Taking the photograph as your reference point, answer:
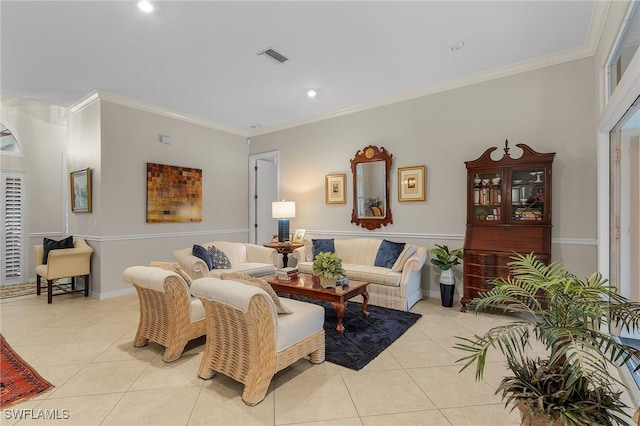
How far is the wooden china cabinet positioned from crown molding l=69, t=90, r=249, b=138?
4.58 m

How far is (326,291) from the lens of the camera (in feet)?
10.9

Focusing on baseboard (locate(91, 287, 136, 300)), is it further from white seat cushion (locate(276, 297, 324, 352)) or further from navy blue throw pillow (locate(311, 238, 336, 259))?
white seat cushion (locate(276, 297, 324, 352))

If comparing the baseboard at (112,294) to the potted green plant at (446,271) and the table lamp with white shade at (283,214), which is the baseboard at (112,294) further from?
the potted green plant at (446,271)

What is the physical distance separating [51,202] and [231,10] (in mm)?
5271

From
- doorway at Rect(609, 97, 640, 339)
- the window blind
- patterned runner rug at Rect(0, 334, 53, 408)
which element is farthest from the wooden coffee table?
the window blind

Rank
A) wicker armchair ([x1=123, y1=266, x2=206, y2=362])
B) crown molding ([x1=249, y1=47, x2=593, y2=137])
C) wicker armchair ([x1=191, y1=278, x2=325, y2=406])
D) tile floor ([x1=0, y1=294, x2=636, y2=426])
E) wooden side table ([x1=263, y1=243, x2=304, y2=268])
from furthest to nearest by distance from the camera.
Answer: wooden side table ([x1=263, y1=243, x2=304, y2=268]) → crown molding ([x1=249, y1=47, x2=593, y2=137]) → wicker armchair ([x1=123, y1=266, x2=206, y2=362]) → wicker armchair ([x1=191, y1=278, x2=325, y2=406]) → tile floor ([x1=0, y1=294, x2=636, y2=426])

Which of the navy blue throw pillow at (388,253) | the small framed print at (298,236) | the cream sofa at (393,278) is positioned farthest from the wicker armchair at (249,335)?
the small framed print at (298,236)

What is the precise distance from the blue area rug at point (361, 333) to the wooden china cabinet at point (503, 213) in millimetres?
946

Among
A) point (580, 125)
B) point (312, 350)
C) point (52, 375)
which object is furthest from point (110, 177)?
point (580, 125)

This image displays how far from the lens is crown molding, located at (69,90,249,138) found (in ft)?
15.2

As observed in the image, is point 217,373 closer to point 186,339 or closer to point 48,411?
point 186,339

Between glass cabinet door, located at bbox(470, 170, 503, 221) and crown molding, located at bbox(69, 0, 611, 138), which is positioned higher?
crown molding, located at bbox(69, 0, 611, 138)

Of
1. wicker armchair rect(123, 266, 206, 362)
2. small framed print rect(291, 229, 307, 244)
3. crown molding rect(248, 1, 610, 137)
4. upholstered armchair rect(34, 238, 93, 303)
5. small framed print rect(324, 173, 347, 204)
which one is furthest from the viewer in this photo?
small framed print rect(291, 229, 307, 244)

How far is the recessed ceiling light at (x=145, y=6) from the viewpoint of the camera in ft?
8.82
